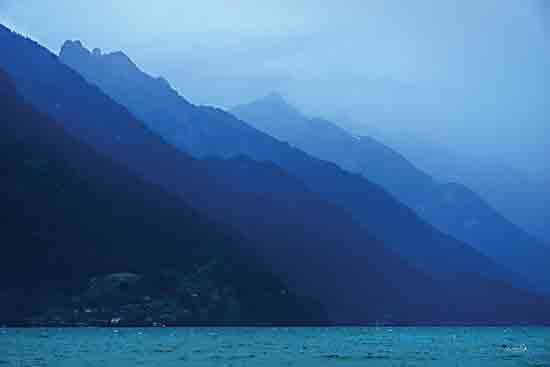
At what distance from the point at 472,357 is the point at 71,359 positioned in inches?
2545

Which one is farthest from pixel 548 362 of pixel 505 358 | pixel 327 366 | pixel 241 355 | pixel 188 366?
pixel 188 366

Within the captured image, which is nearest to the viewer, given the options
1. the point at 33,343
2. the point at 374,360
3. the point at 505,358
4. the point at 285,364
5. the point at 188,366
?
the point at 188,366

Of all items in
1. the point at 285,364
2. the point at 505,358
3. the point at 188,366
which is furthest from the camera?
the point at 505,358

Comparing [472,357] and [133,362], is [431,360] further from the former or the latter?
[133,362]

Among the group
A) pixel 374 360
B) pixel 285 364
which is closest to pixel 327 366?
pixel 285 364

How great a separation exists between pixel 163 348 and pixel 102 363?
36771 mm

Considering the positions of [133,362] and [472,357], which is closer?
[133,362]

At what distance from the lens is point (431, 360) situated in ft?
391

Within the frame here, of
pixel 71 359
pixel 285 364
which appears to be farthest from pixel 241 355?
pixel 71 359

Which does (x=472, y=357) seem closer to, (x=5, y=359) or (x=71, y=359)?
(x=71, y=359)

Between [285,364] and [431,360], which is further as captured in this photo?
[431,360]

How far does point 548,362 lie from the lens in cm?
11500

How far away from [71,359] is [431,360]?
52.3 m

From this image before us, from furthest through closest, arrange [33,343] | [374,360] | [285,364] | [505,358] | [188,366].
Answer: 1. [33,343]
2. [505,358]
3. [374,360]
4. [285,364]
5. [188,366]
